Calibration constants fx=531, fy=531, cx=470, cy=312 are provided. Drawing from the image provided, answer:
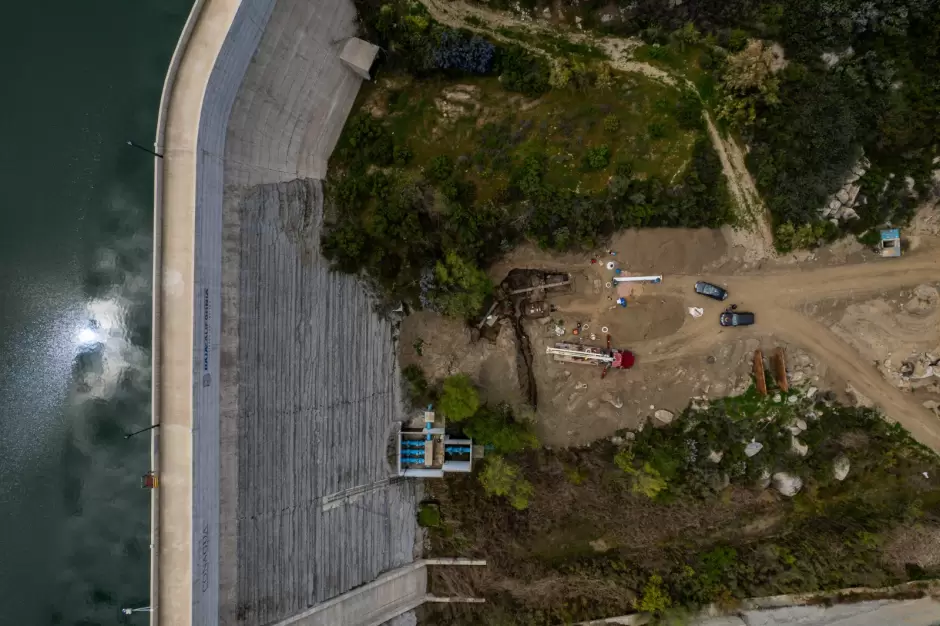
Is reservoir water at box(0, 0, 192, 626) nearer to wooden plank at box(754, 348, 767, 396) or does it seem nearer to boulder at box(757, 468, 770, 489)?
wooden plank at box(754, 348, 767, 396)

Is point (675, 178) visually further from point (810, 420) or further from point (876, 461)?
point (876, 461)

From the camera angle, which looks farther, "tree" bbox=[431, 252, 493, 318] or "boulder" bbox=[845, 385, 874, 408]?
"boulder" bbox=[845, 385, 874, 408]

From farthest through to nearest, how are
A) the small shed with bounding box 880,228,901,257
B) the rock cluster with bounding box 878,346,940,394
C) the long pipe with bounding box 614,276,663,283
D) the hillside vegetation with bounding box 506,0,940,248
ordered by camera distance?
the long pipe with bounding box 614,276,663,283
the rock cluster with bounding box 878,346,940,394
the small shed with bounding box 880,228,901,257
the hillside vegetation with bounding box 506,0,940,248

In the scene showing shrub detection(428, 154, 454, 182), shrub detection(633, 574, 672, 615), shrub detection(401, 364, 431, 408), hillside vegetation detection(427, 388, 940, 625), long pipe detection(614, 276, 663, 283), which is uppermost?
shrub detection(428, 154, 454, 182)

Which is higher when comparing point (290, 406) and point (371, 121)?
point (371, 121)

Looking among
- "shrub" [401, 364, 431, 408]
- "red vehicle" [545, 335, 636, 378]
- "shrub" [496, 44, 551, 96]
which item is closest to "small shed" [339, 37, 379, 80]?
"shrub" [496, 44, 551, 96]

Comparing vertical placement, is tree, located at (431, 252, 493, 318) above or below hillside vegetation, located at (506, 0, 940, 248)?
below

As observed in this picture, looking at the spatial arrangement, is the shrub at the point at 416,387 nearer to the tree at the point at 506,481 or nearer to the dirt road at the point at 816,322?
the tree at the point at 506,481

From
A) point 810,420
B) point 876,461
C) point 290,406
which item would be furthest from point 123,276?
point 876,461
